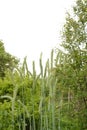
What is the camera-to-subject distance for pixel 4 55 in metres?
21.6

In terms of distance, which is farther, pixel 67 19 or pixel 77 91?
pixel 67 19

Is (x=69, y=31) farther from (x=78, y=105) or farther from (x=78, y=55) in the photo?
(x=78, y=105)

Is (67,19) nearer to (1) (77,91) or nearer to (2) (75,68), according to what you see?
(2) (75,68)

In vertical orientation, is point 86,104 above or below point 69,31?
below

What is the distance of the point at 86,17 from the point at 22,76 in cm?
672

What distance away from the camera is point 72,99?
8.63 metres

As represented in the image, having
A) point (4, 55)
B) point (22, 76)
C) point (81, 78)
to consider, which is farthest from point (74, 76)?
point (4, 55)

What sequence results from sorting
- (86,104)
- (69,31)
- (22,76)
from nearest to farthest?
(22,76)
(86,104)
(69,31)

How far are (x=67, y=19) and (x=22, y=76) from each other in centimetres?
677

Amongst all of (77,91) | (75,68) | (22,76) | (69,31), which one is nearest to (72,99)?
(77,91)

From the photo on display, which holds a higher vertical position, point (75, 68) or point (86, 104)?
point (75, 68)

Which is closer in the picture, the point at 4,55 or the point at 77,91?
the point at 77,91

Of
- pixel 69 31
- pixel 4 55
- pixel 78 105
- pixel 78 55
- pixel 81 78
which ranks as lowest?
pixel 78 105

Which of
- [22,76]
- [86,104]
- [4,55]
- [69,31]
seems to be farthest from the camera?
[4,55]
